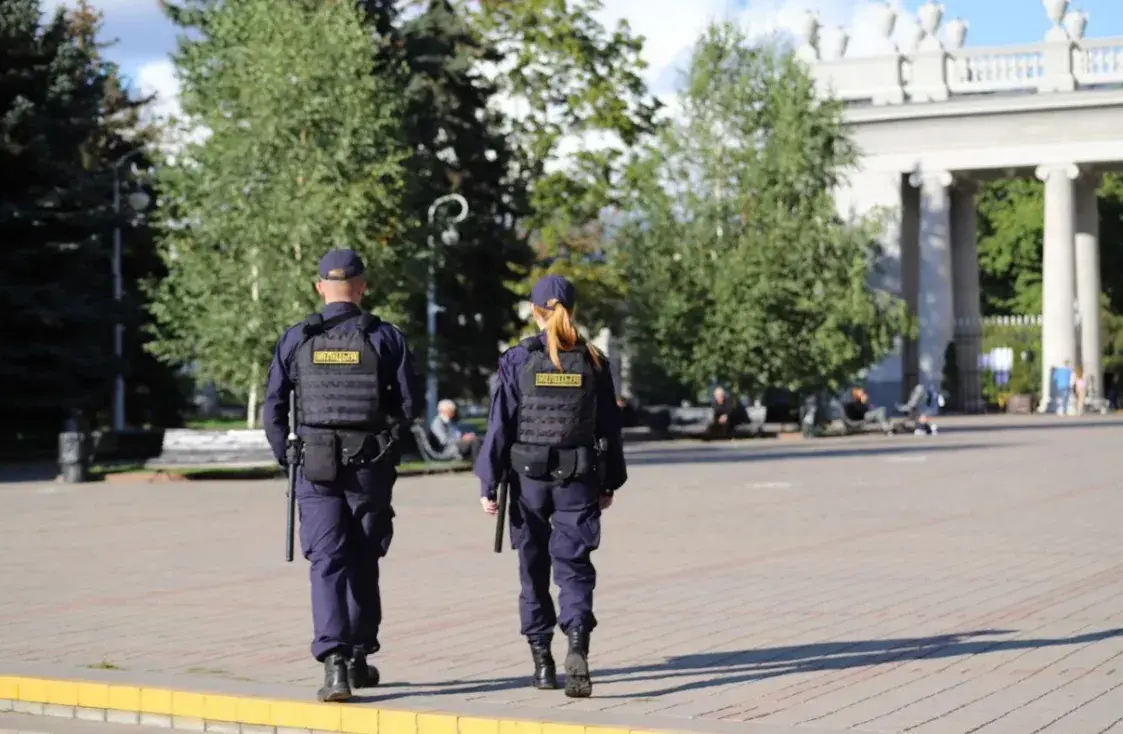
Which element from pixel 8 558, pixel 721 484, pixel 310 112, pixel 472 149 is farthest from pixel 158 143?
pixel 8 558

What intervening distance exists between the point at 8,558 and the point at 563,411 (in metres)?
9.22

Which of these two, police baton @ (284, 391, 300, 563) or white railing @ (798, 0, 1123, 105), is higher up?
white railing @ (798, 0, 1123, 105)

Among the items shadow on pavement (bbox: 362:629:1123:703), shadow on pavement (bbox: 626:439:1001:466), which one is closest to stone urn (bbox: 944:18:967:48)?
shadow on pavement (bbox: 626:439:1001:466)

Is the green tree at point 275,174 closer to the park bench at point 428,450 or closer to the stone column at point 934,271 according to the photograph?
the park bench at point 428,450

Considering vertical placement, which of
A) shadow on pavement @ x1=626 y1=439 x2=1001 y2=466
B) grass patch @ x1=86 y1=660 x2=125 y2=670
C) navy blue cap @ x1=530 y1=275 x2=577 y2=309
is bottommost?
grass patch @ x1=86 y1=660 x2=125 y2=670

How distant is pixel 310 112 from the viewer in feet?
112

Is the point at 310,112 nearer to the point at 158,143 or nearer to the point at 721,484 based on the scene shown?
the point at 721,484

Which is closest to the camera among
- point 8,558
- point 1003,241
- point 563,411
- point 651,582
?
point 563,411

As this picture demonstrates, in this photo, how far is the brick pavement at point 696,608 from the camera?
9.16 metres

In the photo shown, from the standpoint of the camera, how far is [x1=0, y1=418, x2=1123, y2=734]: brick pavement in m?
9.16

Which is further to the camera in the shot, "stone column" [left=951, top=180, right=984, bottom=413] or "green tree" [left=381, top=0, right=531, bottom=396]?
"stone column" [left=951, top=180, right=984, bottom=413]

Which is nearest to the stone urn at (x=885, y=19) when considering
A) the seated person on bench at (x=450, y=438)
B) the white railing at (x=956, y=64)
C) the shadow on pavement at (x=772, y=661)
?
the white railing at (x=956, y=64)

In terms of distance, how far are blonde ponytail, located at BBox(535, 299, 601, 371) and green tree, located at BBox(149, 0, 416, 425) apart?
80.5ft

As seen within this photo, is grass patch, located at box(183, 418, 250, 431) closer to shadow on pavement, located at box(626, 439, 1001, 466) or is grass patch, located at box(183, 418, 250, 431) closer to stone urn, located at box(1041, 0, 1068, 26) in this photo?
shadow on pavement, located at box(626, 439, 1001, 466)
